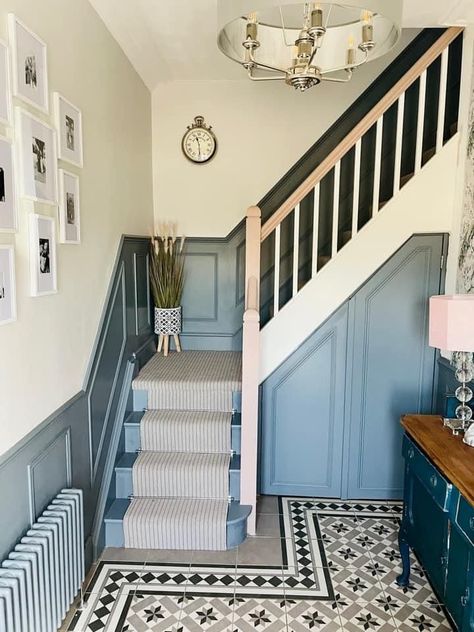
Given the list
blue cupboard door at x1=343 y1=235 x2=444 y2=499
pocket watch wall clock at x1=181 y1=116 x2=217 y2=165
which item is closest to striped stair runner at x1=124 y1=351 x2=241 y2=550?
blue cupboard door at x1=343 y1=235 x2=444 y2=499

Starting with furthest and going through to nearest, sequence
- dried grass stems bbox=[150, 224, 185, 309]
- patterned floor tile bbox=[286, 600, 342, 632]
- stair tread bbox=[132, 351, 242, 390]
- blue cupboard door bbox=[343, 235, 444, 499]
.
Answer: dried grass stems bbox=[150, 224, 185, 309] < stair tread bbox=[132, 351, 242, 390] < blue cupboard door bbox=[343, 235, 444, 499] < patterned floor tile bbox=[286, 600, 342, 632]

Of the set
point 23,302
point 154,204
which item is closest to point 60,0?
point 23,302

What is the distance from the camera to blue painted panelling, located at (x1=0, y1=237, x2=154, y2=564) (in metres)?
1.78

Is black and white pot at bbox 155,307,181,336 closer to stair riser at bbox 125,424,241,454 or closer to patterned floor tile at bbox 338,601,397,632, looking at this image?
stair riser at bbox 125,424,241,454

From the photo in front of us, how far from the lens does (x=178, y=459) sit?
298 cm

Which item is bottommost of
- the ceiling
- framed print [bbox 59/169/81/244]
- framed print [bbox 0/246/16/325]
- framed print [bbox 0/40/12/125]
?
framed print [bbox 0/246/16/325]

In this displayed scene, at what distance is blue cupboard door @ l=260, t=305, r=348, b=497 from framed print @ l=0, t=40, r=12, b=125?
2139 millimetres

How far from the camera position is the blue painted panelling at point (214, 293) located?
4168mm

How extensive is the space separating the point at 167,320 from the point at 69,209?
66.7 inches

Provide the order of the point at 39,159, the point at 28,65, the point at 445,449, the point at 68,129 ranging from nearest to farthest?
the point at 28,65, the point at 39,159, the point at 445,449, the point at 68,129

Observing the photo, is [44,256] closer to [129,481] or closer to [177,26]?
[129,481]

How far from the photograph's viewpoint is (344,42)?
1.84 metres

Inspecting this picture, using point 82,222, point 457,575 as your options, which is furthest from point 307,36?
point 457,575

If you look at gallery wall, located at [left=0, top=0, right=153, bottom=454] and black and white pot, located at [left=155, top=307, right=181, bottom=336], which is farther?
black and white pot, located at [left=155, top=307, right=181, bottom=336]
